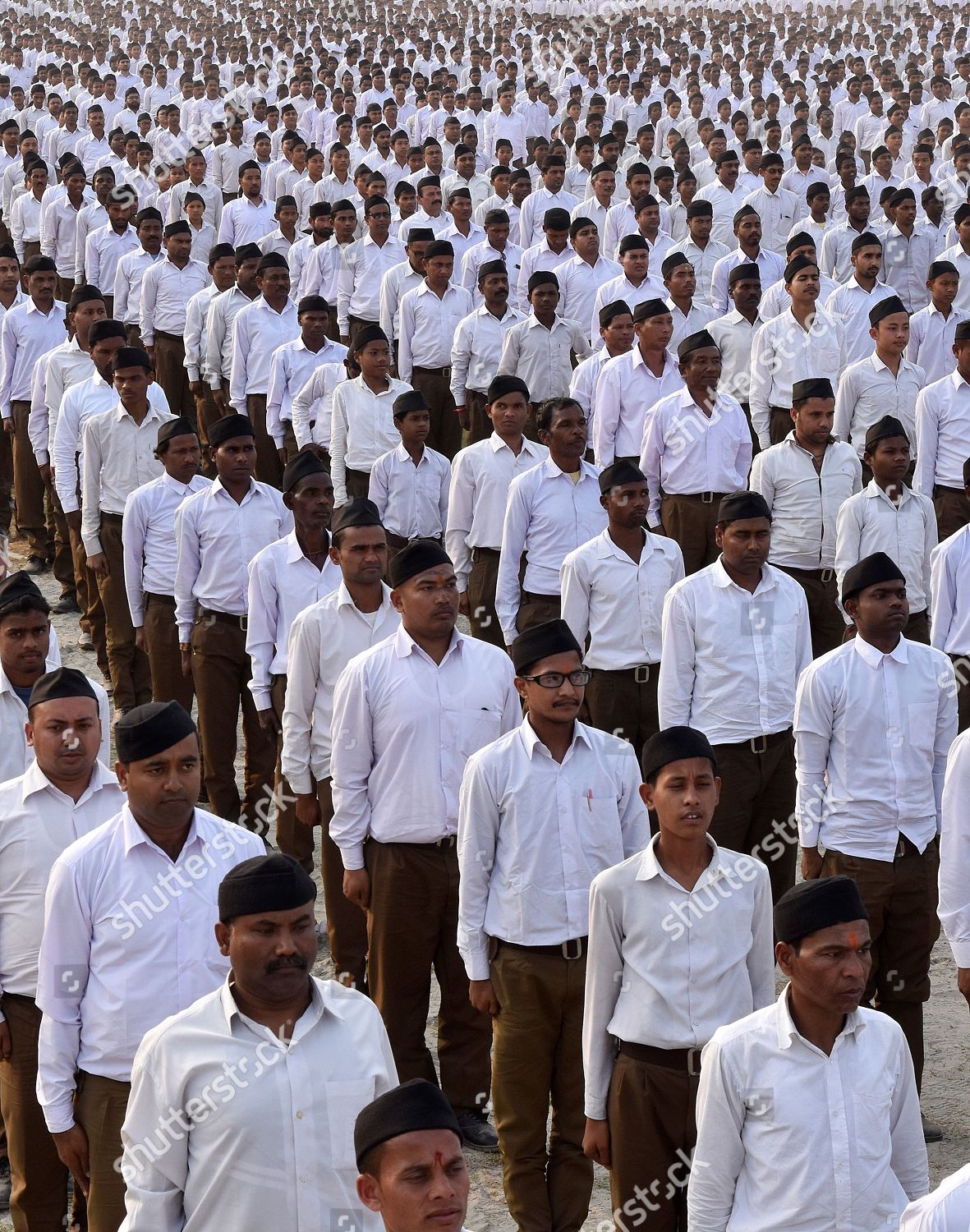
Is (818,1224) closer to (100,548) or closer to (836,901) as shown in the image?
(836,901)

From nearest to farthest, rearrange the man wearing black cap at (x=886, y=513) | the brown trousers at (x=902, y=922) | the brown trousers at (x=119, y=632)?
the brown trousers at (x=902, y=922)
the man wearing black cap at (x=886, y=513)
the brown trousers at (x=119, y=632)

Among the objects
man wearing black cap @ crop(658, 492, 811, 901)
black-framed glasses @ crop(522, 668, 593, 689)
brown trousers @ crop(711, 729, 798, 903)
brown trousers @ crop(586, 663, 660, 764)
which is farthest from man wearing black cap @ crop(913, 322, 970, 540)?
black-framed glasses @ crop(522, 668, 593, 689)

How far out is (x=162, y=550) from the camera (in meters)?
8.94

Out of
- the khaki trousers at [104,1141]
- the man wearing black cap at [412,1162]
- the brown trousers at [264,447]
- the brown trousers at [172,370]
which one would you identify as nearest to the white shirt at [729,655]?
the khaki trousers at [104,1141]

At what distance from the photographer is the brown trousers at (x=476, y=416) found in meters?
12.6

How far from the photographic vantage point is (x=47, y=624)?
6.39 meters

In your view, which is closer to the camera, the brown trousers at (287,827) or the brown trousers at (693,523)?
the brown trousers at (287,827)

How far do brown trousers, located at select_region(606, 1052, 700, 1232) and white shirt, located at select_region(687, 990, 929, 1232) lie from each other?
26.2 inches

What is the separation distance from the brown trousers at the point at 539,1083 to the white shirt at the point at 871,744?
3.71 ft

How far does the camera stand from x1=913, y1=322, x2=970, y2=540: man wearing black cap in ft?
32.5

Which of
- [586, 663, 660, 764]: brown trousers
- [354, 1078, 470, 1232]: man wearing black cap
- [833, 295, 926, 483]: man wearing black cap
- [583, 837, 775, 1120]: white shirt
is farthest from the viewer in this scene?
[833, 295, 926, 483]: man wearing black cap

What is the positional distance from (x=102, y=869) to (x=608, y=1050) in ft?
4.60

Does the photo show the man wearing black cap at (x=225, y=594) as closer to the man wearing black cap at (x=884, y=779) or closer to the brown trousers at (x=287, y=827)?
the brown trousers at (x=287, y=827)

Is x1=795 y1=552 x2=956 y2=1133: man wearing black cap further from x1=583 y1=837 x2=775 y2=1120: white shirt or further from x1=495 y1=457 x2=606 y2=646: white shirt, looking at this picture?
x1=495 y1=457 x2=606 y2=646: white shirt
